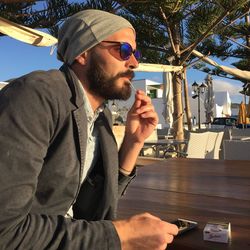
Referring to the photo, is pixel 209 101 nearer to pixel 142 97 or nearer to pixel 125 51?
pixel 142 97

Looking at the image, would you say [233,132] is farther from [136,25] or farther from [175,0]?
[136,25]

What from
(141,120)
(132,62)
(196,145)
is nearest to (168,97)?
(196,145)

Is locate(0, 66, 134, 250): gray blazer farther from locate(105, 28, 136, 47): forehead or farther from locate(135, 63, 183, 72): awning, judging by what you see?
locate(135, 63, 183, 72): awning

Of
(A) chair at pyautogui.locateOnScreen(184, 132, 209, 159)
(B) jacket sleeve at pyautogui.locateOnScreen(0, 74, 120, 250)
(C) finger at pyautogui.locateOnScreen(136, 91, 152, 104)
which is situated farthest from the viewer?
(A) chair at pyautogui.locateOnScreen(184, 132, 209, 159)

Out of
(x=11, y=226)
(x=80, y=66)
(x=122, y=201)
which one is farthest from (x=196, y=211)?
(x=11, y=226)

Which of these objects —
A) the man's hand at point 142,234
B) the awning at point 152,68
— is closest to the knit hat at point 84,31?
the man's hand at point 142,234

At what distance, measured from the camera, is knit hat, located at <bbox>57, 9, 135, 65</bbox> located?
1.29m

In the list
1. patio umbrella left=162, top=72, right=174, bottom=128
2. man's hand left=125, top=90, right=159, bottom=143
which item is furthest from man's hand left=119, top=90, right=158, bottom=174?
patio umbrella left=162, top=72, right=174, bottom=128

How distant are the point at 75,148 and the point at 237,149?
3.03 metres

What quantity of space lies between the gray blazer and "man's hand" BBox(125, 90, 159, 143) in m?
0.41

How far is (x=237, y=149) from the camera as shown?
3.84m

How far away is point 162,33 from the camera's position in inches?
457

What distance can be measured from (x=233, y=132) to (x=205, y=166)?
6175 millimetres

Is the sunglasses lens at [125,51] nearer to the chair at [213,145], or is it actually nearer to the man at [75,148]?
the man at [75,148]
